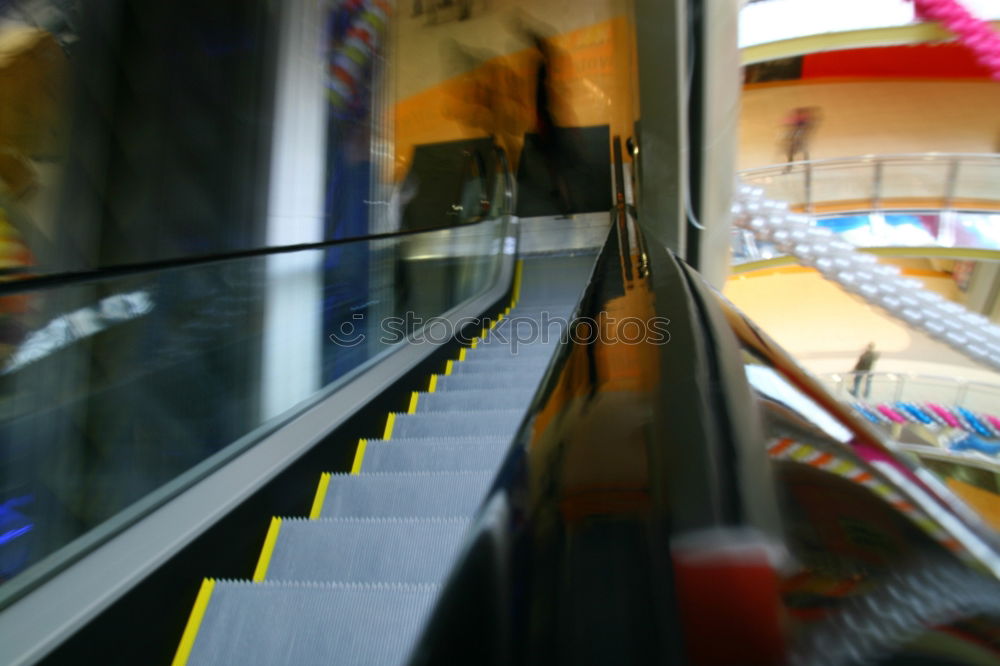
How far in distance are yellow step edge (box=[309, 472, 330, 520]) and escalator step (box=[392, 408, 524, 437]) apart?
2.19 feet

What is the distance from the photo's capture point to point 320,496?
236 centimetres

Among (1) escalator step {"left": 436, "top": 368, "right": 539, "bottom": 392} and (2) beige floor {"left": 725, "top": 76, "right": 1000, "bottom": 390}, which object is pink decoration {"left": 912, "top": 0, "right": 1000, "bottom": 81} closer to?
(2) beige floor {"left": 725, "top": 76, "right": 1000, "bottom": 390}

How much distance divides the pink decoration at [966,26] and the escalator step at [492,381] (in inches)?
482

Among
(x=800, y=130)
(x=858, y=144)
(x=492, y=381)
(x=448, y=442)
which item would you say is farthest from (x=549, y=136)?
(x=858, y=144)

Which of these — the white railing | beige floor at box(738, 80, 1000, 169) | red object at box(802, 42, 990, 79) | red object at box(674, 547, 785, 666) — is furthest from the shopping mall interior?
red object at box(802, 42, 990, 79)

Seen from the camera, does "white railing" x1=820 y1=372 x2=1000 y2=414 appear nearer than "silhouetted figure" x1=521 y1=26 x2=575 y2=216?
No

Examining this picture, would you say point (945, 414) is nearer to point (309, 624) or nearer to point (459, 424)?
point (459, 424)

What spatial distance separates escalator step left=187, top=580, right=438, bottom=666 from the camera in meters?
1.51

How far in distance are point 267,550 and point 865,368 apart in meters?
15.3

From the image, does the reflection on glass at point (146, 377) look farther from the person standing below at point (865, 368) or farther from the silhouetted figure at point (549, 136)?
the person standing below at point (865, 368)

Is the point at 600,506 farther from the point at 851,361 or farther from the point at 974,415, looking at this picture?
the point at 851,361

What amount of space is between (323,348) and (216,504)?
176cm

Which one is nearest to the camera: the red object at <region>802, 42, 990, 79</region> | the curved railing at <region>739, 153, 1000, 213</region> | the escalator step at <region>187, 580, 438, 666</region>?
the escalator step at <region>187, 580, 438, 666</region>

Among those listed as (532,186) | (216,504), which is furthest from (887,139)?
(216,504)
